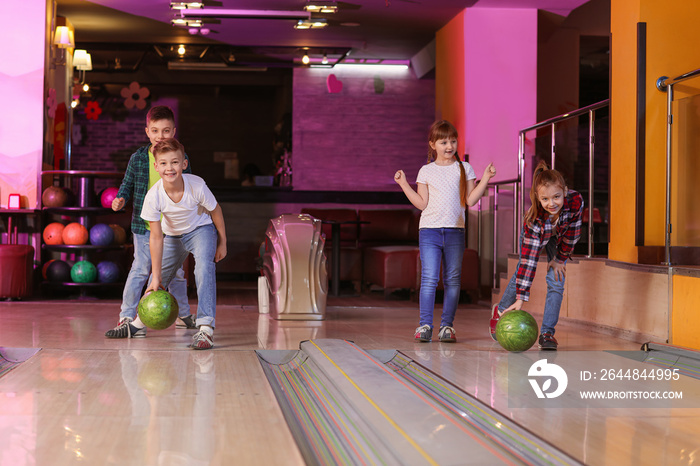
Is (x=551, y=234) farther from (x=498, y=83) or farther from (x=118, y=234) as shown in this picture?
(x=498, y=83)

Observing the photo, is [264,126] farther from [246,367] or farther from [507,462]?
[507,462]

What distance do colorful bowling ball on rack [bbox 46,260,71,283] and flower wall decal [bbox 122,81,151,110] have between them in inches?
218

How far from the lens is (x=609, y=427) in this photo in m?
2.46

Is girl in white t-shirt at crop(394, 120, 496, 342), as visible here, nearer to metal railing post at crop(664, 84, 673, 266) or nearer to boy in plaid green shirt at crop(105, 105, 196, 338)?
metal railing post at crop(664, 84, 673, 266)

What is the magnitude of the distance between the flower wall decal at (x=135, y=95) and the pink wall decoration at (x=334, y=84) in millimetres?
3048

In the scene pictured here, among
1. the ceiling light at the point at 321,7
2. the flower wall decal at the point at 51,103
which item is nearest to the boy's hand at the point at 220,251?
the flower wall decal at the point at 51,103

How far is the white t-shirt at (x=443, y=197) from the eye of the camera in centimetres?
437

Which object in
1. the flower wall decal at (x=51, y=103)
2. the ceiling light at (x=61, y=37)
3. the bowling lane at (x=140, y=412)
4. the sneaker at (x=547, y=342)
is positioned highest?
the ceiling light at (x=61, y=37)

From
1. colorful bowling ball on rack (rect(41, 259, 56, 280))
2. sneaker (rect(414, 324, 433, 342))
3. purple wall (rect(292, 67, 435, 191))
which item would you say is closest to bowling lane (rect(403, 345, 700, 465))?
sneaker (rect(414, 324, 433, 342))

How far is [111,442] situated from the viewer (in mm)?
2191

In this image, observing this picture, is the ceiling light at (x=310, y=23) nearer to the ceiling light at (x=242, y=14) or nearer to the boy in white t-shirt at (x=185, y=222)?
the ceiling light at (x=242, y=14)

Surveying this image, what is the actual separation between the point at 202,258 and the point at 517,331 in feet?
5.69

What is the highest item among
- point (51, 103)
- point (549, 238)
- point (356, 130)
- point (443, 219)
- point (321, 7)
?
point (321, 7)

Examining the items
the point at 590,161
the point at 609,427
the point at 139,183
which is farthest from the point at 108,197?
the point at 609,427
